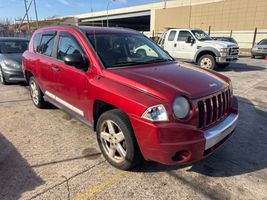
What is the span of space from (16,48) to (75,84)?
6.19 meters

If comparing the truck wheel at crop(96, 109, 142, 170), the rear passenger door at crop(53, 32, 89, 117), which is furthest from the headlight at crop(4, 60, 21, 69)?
the truck wheel at crop(96, 109, 142, 170)

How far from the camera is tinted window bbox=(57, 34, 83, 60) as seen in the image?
3768 millimetres

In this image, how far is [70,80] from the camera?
149 inches

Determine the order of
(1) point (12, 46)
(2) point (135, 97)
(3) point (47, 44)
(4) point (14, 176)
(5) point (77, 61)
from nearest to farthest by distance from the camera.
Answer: (2) point (135, 97)
(4) point (14, 176)
(5) point (77, 61)
(3) point (47, 44)
(1) point (12, 46)

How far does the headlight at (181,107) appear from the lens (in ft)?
8.42

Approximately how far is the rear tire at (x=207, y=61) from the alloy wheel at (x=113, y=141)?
8.81 metres

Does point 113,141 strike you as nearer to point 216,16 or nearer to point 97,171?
point 97,171

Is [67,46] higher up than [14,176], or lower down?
higher up

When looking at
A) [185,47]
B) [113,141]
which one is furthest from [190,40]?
[113,141]

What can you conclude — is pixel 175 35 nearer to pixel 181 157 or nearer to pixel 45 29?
pixel 45 29

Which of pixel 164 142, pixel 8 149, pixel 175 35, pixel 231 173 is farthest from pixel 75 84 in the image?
pixel 175 35

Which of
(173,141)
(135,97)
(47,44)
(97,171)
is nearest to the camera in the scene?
(173,141)

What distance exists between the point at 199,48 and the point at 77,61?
891 centimetres

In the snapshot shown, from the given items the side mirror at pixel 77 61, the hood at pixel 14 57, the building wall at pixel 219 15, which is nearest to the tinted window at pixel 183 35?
the hood at pixel 14 57
